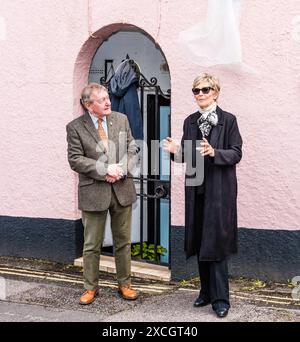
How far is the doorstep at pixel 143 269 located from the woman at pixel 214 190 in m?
1.55

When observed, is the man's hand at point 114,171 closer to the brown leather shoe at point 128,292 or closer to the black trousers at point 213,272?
the black trousers at point 213,272

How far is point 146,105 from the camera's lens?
790cm

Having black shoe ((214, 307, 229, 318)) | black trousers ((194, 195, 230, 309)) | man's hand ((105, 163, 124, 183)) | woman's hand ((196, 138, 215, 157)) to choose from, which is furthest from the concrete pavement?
woman's hand ((196, 138, 215, 157))

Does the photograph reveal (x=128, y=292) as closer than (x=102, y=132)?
No

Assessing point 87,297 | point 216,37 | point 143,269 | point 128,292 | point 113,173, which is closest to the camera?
point 113,173

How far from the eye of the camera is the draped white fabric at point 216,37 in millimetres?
6781

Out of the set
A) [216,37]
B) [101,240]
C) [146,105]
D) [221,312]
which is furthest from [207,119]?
[146,105]

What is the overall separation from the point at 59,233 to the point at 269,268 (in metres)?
2.56

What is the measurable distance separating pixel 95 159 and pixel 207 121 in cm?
109

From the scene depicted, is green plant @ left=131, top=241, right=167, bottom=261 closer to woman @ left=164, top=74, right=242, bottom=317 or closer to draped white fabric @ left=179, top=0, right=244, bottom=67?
woman @ left=164, top=74, right=242, bottom=317

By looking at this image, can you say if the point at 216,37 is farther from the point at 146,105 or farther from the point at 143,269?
the point at 143,269

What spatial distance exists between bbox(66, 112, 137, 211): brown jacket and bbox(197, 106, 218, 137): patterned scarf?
83 cm

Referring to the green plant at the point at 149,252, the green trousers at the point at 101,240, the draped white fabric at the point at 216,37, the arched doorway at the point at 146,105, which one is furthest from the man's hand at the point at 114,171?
the green plant at the point at 149,252
